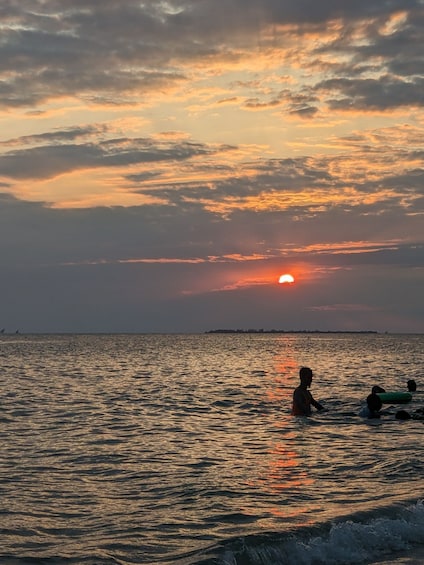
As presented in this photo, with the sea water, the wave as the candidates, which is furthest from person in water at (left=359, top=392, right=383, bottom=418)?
the wave

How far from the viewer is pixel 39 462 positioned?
17.6m

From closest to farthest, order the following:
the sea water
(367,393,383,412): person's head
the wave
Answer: the wave < the sea water < (367,393,383,412): person's head

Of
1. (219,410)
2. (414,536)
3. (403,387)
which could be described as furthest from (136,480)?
(403,387)

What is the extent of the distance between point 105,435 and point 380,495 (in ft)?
34.7

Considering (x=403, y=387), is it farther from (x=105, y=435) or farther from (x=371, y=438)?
(x=105, y=435)

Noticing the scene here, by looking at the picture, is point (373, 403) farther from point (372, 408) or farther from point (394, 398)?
point (394, 398)

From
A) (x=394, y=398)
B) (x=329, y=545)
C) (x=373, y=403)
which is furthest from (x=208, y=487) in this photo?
(x=394, y=398)

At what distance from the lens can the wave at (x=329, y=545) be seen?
34.8ft

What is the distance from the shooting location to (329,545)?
11.0 m

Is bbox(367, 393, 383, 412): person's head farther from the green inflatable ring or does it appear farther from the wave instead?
the wave

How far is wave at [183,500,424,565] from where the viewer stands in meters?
10.6

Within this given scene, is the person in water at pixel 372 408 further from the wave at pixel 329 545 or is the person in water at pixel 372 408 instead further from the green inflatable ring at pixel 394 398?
the wave at pixel 329 545

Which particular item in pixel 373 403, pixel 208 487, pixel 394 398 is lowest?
pixel 208 487

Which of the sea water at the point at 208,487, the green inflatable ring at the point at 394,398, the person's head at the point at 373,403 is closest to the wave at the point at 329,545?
the sea water at the point at 208,487
